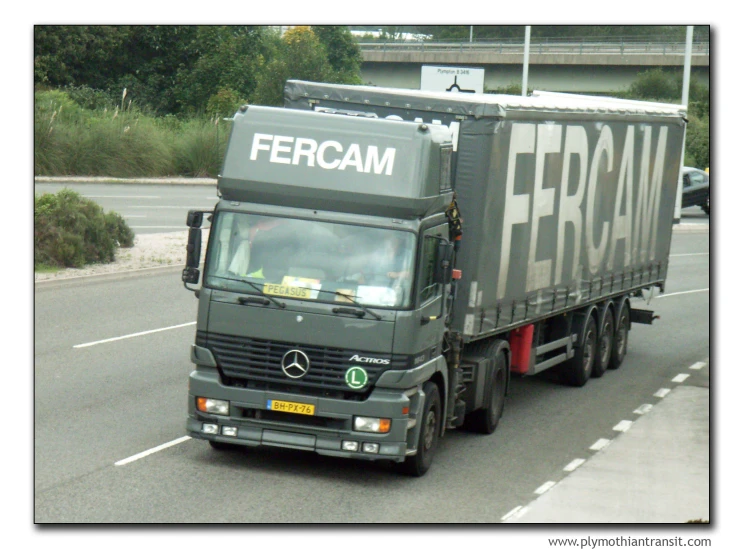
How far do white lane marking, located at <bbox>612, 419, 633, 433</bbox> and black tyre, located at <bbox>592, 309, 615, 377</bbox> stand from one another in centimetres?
276

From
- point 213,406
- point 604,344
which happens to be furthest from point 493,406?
point 604,344

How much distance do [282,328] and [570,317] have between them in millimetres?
6352

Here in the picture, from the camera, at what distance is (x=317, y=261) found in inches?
384

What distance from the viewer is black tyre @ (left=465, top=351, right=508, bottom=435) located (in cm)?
1220

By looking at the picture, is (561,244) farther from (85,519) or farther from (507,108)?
(85,519)

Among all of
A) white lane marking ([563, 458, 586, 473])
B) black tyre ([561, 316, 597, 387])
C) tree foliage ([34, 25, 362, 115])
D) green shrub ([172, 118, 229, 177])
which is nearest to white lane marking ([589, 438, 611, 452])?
white lane marking ([563, 458, 586, 473])

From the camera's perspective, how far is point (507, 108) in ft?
36.9

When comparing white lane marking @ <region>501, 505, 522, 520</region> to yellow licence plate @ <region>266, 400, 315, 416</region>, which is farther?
yellow licence plate @ <region>266, 400, 315, 416</region>

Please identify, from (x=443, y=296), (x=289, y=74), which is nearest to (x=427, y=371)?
(x=443, y=296)

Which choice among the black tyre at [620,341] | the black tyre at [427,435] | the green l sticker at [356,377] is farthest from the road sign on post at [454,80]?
the green l sticker at [356,377]

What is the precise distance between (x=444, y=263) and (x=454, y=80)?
12.1 metres

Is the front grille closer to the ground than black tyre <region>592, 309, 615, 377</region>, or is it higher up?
higher up

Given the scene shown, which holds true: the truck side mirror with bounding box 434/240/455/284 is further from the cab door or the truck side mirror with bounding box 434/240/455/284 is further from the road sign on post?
the road sign on post

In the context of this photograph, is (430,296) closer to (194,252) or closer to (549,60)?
(194,252)
